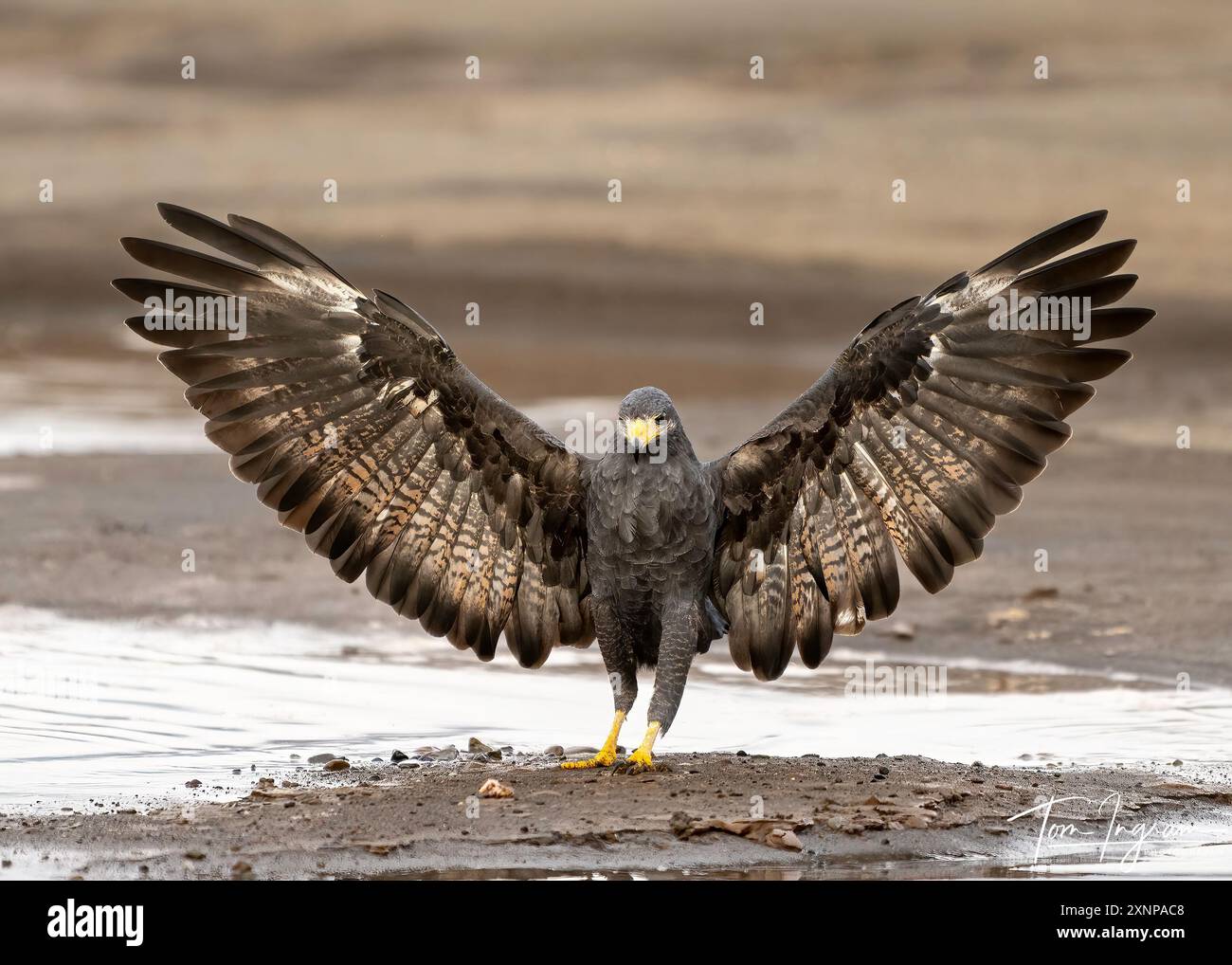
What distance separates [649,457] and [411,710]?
3.24 meters

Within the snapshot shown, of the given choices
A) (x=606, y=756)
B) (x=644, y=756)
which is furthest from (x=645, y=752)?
(x=606, y=756)

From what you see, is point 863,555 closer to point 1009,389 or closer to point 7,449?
point 1009,389

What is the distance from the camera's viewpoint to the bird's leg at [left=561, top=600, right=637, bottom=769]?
9.05m

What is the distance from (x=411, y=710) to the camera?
36.7ft

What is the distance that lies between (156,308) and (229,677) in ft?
13.3

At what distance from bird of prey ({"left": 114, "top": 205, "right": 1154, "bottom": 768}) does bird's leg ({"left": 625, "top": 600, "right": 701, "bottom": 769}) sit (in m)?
0.01

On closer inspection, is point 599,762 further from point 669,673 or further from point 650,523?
point 650,523

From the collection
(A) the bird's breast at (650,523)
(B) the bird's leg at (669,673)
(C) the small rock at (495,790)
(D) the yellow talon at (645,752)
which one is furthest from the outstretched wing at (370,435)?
(C) the small rock at (495,790)

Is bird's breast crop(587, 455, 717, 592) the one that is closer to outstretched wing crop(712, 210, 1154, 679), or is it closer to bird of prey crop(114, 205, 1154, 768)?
bird of prey crop(114, 205, 1154, 768)

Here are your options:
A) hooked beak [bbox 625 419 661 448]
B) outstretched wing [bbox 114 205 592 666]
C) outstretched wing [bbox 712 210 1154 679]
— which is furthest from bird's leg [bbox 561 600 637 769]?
hooked beak [bbox 625 419 661 448]

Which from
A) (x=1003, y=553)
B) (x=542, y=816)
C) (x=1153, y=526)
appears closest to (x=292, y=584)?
(x=1003, y=553)
